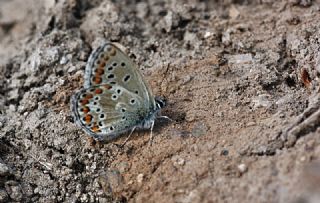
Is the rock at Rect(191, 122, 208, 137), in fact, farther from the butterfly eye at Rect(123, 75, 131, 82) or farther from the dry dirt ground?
the butterfly eye at Rect(123, 75, 131, 82)

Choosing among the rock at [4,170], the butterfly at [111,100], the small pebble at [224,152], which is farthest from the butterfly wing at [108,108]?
the small pebble at [224,152]

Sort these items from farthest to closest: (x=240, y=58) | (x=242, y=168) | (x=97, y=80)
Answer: (x=240, y=58)
(x=97, y=80)
(x=242, y=168)

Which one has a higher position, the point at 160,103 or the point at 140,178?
the point at 160,103

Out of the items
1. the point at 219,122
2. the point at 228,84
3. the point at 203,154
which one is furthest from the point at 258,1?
the point at 203,154

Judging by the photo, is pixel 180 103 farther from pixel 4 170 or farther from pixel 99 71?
pixel 4 170

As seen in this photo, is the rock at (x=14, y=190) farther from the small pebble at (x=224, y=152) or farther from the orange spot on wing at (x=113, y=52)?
the small pebble at (x=224, y=152)

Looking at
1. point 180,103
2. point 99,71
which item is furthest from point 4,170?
point 180,103
